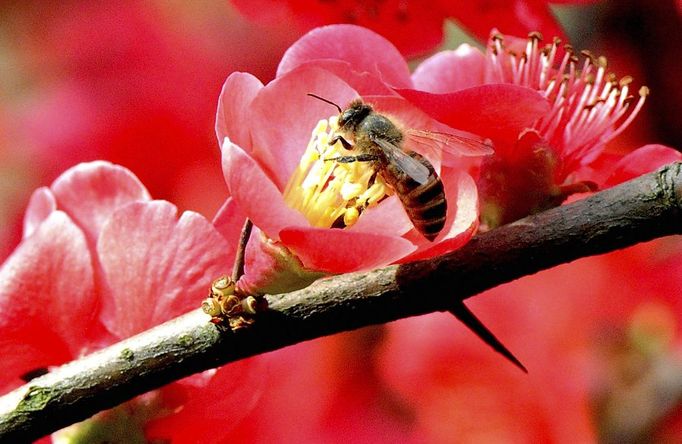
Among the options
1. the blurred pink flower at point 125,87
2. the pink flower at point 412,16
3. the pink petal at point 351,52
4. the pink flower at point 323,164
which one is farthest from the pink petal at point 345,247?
the blurred pink flower at point 125,87

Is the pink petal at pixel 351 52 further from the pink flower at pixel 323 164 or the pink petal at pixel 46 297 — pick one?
Result: the pink petal at pixel 46 297

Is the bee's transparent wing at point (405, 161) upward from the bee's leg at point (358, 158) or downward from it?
downward

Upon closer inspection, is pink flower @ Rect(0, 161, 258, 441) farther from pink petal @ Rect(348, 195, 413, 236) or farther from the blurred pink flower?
the blurred pink flower

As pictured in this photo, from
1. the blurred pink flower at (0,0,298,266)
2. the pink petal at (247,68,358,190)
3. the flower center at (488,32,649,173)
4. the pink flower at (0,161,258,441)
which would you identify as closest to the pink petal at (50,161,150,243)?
the pink flower at (0,161,258,441)

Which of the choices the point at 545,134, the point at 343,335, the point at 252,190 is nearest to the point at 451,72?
the point at 545,134

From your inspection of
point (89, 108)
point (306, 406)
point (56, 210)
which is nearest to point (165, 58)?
point (89, 108)

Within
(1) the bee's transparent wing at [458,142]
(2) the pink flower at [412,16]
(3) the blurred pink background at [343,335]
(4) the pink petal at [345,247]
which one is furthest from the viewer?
(3) the blurred pink background at [343,335]
